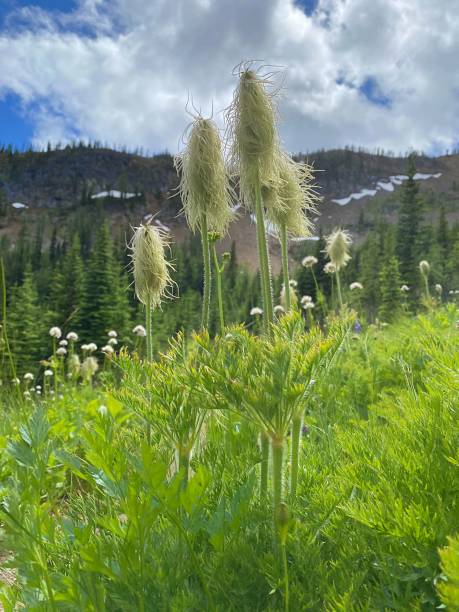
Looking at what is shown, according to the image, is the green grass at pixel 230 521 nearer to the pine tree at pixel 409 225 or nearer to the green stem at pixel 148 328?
the green stem at pixel 148 328

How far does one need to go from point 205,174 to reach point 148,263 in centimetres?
66

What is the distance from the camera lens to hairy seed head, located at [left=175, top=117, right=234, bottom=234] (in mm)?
2852

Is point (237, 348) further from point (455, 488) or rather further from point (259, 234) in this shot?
point (259, 234)

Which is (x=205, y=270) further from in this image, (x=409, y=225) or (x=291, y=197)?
(x=409, y=225)

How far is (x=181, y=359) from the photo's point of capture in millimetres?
1780

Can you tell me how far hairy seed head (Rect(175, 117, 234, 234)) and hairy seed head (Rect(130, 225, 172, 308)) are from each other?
32 centimetres

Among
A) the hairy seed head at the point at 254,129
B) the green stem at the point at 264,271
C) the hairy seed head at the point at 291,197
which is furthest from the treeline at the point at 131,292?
the green stem at the point at 264,271

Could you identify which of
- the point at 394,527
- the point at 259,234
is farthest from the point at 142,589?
the point at 259,234

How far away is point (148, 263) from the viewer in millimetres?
3000

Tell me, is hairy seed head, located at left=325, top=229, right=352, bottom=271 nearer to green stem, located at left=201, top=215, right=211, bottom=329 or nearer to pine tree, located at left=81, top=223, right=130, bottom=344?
green stem, located at left=201, top=215, right=211, bottom=329

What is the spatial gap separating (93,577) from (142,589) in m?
0.15

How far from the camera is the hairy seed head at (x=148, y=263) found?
2994mm

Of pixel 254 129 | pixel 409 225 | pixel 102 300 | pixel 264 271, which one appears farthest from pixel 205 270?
pixel 409 225

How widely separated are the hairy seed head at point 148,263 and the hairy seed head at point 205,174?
317mm
